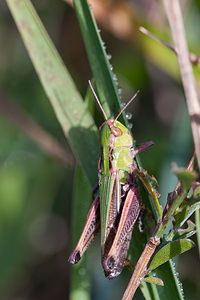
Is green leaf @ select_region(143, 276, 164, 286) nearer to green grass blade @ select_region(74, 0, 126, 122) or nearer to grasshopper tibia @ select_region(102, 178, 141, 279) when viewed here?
grasshopper tibia @ select_region(102, 178, 141, 279)

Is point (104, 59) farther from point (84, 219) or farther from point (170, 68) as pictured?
point (170, 68)

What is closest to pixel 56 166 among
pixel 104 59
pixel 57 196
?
pixel 57 196

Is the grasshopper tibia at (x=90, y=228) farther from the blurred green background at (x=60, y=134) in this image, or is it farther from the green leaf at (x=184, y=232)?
the blurred green background at (x=60, y=134)

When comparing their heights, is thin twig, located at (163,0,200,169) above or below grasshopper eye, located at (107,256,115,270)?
above

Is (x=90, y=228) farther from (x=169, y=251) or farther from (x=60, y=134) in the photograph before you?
(x=60, y=134)

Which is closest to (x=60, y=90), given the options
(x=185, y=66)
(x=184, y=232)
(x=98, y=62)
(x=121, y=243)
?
(x=98, y=62)

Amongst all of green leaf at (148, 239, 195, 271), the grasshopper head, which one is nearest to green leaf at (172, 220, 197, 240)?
green leaf at (148, 239, 195, 271)
